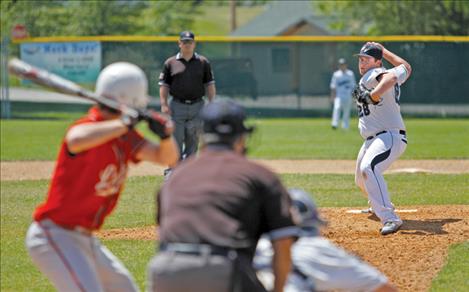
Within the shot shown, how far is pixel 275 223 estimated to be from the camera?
16.0ft

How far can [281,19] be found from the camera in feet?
198

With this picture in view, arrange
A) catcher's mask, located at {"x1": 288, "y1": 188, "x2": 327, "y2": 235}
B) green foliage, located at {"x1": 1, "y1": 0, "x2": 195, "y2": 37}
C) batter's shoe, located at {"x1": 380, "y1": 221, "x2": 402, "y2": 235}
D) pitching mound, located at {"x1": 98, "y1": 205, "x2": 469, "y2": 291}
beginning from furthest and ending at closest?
green foliage, located at {"x1": 1, "y1": 0, "x2": 195, "y2": 37}
batter's shoe, located at {"x1": 380, "y1": 221, "x2": 402, "y2": 235}
pitching mound, located at {"x1": 98, "y1": 205, "x2": 469, "y2": 291}
catcher's mask, located at {"x1": 288, "y1": 188, "x2": 327, "y2": 235}

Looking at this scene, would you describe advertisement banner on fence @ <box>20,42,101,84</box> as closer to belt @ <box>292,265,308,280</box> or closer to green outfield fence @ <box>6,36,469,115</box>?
green outfield fence @ <box>6,36,469,115</box>

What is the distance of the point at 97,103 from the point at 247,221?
145cm

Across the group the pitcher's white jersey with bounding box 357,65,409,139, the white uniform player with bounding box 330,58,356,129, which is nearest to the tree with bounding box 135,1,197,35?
the white uniform player with bounding box 330,58,356,129

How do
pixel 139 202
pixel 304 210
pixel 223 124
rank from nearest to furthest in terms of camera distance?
pixel 223 124 < pixel 304 210 < pixel 139 202

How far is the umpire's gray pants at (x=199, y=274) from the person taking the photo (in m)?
4.70

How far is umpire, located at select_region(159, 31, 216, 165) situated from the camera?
13.5 metres

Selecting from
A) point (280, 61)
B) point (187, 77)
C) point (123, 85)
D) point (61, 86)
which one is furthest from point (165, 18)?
point (123, 85)

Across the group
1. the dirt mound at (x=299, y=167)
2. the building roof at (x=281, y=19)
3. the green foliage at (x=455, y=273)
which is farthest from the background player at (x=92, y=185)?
the building roof at (x=281, y=19)

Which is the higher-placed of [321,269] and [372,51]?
[372,51]

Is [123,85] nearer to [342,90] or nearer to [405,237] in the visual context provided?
[405,237]

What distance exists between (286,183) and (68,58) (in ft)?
Answer: 65.7

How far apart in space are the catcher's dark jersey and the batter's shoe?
18.6 ft
